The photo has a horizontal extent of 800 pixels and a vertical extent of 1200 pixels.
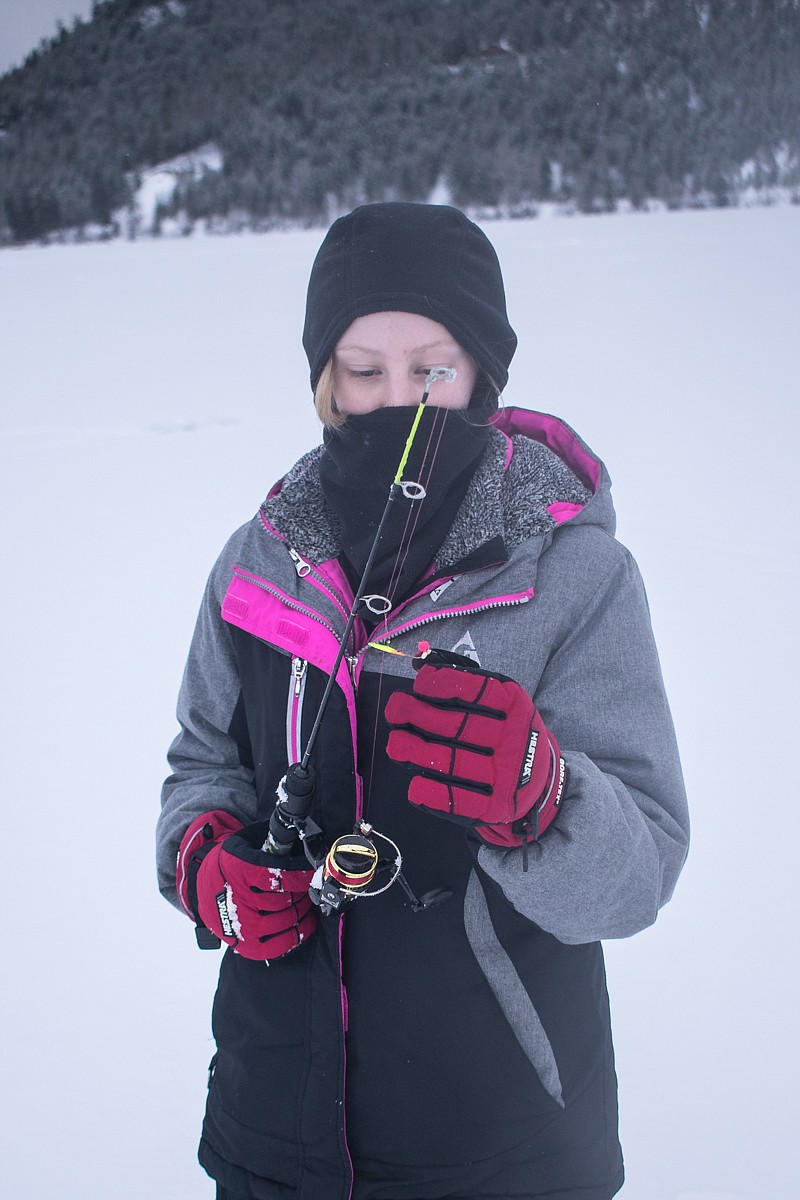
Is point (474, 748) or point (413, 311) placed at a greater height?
point (413, 311)

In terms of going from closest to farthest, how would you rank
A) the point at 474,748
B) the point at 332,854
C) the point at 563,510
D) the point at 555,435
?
the point at 474,748 → the point at 332,854 → the point at 563,510 → the point at 555,435

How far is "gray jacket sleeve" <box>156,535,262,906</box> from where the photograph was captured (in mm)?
1178

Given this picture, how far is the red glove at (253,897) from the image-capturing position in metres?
1.02

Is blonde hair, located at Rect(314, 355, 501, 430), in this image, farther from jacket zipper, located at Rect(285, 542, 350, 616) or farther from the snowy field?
the snowy field

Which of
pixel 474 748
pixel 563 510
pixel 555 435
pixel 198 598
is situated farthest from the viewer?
pixel 198 598

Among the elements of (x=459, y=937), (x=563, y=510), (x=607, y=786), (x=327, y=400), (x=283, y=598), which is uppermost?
(x=327, y=400)

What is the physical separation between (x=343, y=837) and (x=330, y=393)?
0.55 m

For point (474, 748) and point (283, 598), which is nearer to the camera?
point (474, 748)

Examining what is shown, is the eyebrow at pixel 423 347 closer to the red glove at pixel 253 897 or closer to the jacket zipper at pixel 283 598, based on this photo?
the jacket zipper at pixel 283 598

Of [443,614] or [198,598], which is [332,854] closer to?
[443,614]

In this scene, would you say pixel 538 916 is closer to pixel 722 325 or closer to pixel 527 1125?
pixel 527 1125

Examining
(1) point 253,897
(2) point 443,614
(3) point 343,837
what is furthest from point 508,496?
(1) point 253,897

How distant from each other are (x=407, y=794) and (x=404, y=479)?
38 centimetres

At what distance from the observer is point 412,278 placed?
1032 mm
